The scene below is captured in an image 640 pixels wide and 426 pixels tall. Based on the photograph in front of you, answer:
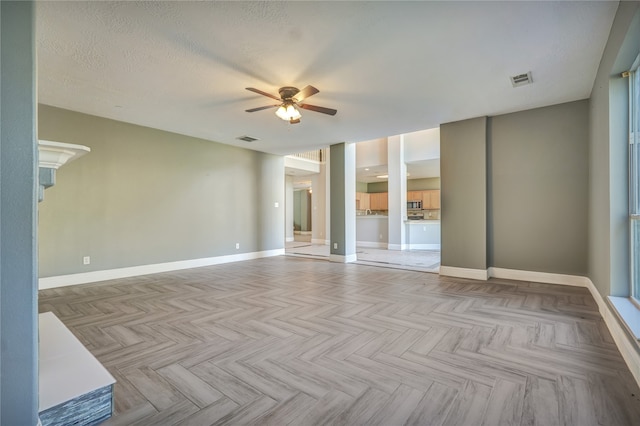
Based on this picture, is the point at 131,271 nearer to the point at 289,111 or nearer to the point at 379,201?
the point at 289,111

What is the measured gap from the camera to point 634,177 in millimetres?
2447

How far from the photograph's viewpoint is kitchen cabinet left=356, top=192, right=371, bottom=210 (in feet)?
38.5

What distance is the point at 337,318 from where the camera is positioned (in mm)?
2842

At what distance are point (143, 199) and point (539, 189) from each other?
6.02 metres

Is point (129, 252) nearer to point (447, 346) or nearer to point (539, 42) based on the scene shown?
point (447, 346)

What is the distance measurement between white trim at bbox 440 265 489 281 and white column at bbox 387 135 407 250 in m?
3.49

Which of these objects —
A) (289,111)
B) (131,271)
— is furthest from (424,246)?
(131,271)

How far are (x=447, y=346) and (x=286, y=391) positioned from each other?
4.07 ft

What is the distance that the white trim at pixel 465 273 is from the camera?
4543 millimetres

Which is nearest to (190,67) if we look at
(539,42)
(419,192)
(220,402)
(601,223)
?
(220,402)

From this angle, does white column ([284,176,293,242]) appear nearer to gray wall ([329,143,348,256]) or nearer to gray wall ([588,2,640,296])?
gray wall ([329,143,348,256])

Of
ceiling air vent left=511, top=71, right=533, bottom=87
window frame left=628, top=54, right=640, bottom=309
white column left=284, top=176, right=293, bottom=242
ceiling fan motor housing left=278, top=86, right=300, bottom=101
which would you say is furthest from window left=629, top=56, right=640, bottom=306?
white column left=284, top=176, right=293, bottom=242

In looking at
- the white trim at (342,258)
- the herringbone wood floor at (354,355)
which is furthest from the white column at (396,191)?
the herringbone wood floor at (354,355)

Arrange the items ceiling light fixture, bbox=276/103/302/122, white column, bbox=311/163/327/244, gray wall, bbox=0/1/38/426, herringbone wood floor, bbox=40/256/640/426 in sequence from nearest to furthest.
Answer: gray wall, bbox=0/1/38/426
herringbone wood floor, bbox=40/256/640/426
ceiling light fixture, bbox=276/103/302/122
white column, bbox=311/163/327/244
